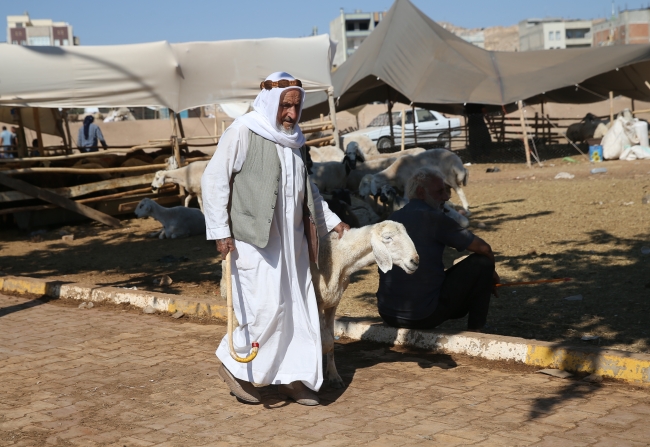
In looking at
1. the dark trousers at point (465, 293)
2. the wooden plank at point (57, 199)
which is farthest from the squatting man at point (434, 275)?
the wooden plank at point (57, 199)

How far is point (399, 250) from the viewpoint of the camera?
4328 mm

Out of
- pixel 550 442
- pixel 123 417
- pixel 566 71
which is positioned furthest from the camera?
pixel 566 71

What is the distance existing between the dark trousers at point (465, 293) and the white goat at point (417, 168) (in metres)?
6.22

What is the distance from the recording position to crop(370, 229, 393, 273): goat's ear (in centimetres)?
437

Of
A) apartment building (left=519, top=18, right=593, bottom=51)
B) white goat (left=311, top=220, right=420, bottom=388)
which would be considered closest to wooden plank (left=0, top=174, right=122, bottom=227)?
white goat (left=311, top=220, right=420, bottom=388)

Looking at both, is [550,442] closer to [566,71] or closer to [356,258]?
[356,258]

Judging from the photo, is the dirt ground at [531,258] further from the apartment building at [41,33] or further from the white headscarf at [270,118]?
the apartment building at [41,33]

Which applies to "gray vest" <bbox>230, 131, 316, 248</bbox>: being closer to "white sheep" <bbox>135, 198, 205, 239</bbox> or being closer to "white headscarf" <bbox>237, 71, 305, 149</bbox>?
"white headscarf" <bbox>237, 71, 305, 149</bbox>

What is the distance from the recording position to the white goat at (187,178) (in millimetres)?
13508

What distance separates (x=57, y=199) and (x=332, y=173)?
4.70 m

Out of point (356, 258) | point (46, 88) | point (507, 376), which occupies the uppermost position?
point (46, 88)

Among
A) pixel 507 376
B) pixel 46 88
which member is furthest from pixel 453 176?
pixel 507 376

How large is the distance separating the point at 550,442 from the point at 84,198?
12.1 m

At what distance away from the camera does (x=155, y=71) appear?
12672mm
